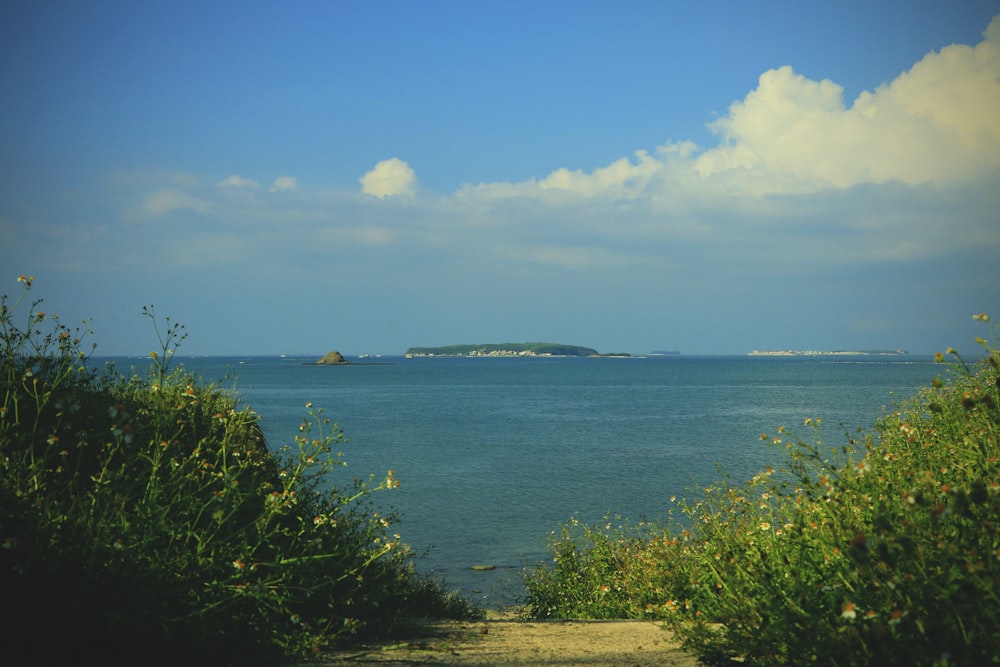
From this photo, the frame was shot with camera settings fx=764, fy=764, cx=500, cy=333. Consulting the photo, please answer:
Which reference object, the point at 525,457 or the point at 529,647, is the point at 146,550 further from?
the point at 525,457

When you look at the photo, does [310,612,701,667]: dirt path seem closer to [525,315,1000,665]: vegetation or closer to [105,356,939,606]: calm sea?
[525,315,1000,665]: vegetation

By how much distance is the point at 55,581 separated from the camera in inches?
206

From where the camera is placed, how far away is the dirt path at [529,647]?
6.01 m

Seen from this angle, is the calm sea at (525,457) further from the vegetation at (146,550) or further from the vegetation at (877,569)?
the vegetation at (877,569)

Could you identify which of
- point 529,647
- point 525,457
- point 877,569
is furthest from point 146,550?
point 525,457

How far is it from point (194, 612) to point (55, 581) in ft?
3.19

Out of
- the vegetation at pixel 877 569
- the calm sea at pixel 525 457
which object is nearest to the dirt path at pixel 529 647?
the vegetation at pixel 877 569

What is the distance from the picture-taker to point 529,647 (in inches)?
261

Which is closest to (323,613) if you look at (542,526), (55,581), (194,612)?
(194,612)

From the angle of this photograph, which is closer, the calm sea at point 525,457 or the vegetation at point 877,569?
the vegetation at point 877,569

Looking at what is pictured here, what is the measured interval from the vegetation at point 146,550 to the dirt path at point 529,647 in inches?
17.3

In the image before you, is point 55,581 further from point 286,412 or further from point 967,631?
point 286,412

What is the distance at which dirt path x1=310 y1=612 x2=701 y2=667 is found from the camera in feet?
19.7

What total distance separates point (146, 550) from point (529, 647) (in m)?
3.24
